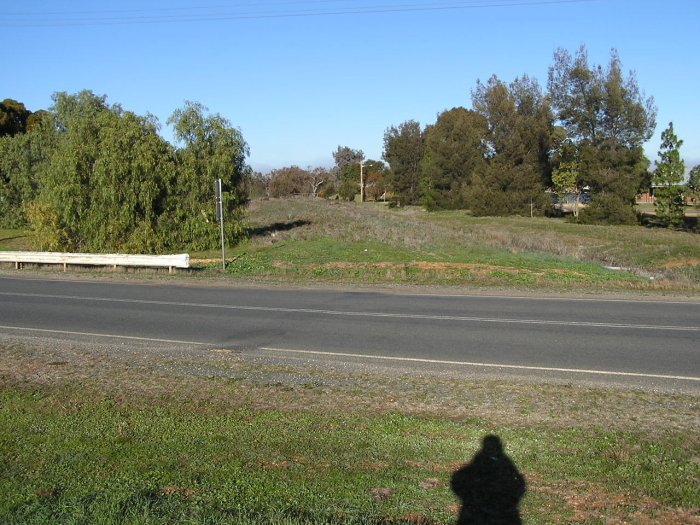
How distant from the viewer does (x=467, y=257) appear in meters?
27.8

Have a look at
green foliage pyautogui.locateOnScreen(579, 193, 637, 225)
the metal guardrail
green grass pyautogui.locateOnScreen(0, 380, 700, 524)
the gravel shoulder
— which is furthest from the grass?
green grass pyautogui.locateOnScreen(0, 380, 700, 524)

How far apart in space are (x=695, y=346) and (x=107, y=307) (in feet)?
41.6

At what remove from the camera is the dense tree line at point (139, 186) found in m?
31.9

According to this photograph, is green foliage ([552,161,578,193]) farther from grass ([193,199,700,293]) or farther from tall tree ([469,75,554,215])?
grass ([193,199,700,293])

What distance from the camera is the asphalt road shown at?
10609 mm

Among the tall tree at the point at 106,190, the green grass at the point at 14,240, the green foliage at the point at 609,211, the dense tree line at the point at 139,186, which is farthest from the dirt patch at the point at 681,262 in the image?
the green grass at the point at 14,240

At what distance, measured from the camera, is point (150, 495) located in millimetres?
5227

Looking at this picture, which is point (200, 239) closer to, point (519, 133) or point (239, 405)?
point (239, 405)

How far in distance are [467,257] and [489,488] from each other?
2264cm

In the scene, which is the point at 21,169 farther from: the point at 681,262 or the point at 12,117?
the point at 681,262

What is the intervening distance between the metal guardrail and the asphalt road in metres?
4.93

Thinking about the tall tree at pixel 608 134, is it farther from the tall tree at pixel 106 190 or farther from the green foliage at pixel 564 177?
the tall tree at pixel 106 190

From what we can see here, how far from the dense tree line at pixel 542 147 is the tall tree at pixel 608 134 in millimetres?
81

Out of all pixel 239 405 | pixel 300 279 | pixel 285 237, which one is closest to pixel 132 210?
pixel 285 237
